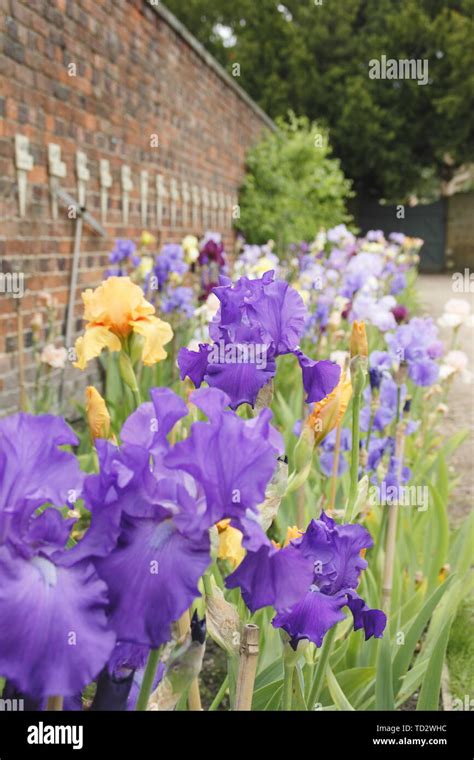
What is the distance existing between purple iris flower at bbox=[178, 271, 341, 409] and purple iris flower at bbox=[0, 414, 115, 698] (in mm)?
278

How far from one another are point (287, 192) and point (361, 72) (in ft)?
32.1

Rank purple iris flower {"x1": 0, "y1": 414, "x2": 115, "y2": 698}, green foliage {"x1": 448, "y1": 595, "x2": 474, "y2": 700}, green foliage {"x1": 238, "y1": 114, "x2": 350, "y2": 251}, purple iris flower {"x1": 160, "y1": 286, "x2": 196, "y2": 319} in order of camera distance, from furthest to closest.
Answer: green foliage {"x1": 238, "y1": 114, "x2": 350, "y2": 251}
purple iris flower {"x1": 160, "y1": 286, "x2": 196, "y2": 319}
green foliage {"x1": 448, "y1": 595, "x2": 474, "y2": 700}
purple iris flower {"x1": 0, "y1": 414, "x2": 115, "y2": 698}

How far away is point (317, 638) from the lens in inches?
29.3

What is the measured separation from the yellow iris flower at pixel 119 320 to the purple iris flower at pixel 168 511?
0.58 metres

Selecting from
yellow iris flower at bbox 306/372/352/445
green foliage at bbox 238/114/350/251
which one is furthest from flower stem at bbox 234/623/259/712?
green foliage at bbox 238/114/350/251

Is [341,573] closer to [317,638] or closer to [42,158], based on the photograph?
[317,638]

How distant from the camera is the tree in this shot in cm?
1784

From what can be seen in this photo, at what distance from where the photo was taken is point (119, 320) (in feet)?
3.59

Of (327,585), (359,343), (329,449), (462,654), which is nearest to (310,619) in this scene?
(327,585)

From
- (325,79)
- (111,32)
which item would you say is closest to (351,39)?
(325,79)

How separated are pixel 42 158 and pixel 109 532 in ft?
11.3

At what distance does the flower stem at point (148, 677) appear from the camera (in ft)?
1.75

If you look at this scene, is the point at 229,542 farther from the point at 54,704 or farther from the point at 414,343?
the point at 414,343

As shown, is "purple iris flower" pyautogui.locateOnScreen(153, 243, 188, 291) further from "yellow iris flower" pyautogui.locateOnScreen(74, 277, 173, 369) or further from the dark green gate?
the dark green gate
